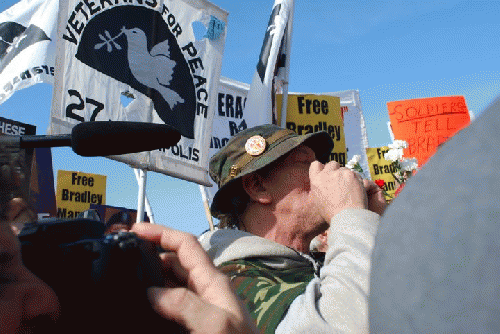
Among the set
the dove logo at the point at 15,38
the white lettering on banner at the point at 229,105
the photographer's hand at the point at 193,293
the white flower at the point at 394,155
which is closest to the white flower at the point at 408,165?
the white flower at the point at 394,155

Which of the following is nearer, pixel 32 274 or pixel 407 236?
pixel 407 236

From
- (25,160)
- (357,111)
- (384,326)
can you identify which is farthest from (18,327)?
(357,111)

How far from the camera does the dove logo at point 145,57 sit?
337cm

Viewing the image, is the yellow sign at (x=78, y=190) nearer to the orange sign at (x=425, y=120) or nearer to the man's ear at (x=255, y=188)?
the orange sign at (x=425, y=120)

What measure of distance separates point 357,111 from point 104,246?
8125 millimetres

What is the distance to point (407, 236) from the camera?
0.42 metres

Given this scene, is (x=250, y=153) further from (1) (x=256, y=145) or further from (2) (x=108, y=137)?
(2) (x=108, y=137)

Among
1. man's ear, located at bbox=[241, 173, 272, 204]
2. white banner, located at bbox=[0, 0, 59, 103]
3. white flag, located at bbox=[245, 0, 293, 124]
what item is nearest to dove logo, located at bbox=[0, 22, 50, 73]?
white banner, located at bbox=[0, 0, 59, 103]

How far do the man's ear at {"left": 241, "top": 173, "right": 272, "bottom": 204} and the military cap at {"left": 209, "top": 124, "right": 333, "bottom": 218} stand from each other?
4 centimetres

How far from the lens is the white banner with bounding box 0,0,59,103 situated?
4742mm

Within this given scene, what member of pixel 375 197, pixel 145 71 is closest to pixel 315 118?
pixel 145 71

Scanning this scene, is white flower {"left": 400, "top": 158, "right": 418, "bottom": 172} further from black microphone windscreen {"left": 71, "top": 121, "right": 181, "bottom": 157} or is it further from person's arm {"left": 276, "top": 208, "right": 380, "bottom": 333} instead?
black microphone windscreen {"left": 71, "top": 121, "right": 181, "bottom": 157}

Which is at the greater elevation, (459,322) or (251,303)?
(459,322)

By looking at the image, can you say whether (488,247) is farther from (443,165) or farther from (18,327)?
(18,327)
